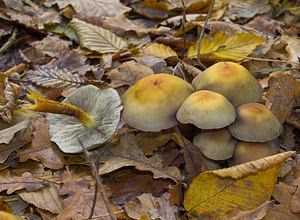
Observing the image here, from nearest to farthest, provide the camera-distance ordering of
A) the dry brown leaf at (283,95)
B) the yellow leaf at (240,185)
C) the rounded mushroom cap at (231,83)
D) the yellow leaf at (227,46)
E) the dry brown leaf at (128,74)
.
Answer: the yellow leaf at (240,185), the rounded mushroom cap at (231,83), the dry brown leaf at (283,95), the dry brown leaf at (128,74), the yellow leaf at (227,46)

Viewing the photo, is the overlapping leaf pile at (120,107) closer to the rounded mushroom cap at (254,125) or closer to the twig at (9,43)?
the twig at (9,43)

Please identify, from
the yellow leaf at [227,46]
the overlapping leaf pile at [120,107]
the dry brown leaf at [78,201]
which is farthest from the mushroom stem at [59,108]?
the yellow leaf at [227,46]

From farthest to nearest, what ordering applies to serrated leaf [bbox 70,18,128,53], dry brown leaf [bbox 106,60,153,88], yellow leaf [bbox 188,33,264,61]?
serrated leaf [bbox 70,18,128,53]
yellow leaf [bbox 188,33,264,61]
dry brown leaf [bbox 106,60,153,88]

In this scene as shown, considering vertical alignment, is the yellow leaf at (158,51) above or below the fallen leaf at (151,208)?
below

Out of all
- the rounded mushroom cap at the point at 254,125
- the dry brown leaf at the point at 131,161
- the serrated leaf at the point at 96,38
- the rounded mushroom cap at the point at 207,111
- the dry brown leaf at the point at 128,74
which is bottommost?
the serrated leaf at the point at 96,38

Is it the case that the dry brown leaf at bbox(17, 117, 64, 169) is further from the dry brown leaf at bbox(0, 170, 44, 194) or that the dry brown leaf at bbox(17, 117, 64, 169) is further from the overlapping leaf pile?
the dry brown leaf at bbox(0, 170, 44, 194)

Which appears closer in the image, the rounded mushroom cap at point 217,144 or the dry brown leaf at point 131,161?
the rounded mushroom cap at point 217,144

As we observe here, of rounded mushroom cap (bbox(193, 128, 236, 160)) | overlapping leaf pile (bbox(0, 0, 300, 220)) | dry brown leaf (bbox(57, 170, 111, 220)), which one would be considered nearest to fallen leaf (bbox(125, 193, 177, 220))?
overlapping leaf pile (bbox(0, 0, 300, 220))

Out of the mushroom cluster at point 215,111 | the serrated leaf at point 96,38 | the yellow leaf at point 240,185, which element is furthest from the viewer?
the serrated leaf at point 96,38
